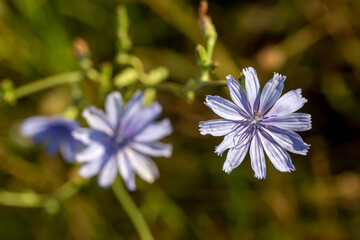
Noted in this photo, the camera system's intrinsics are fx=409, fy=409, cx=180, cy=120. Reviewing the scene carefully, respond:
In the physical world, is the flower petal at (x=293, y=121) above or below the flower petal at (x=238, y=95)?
below

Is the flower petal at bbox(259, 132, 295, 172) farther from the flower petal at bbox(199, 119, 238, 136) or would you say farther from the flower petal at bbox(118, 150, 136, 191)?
the flower petal at bbox(118, 150, 136, 191)

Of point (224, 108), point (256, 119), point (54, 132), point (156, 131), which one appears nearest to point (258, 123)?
point (256, 119)

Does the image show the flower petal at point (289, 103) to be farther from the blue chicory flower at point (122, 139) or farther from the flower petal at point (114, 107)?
the flower petal at point (114, 107)

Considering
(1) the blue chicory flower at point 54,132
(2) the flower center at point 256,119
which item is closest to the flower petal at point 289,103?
(2) the flower center at point 256,119

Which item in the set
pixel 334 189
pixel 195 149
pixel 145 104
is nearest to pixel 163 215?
pixel 195 149

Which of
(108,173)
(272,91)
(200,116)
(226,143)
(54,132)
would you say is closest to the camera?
(226,143)

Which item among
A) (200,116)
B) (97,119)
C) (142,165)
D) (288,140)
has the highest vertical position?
(200,116)

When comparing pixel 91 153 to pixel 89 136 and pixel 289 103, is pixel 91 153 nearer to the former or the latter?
pixel 89 136
